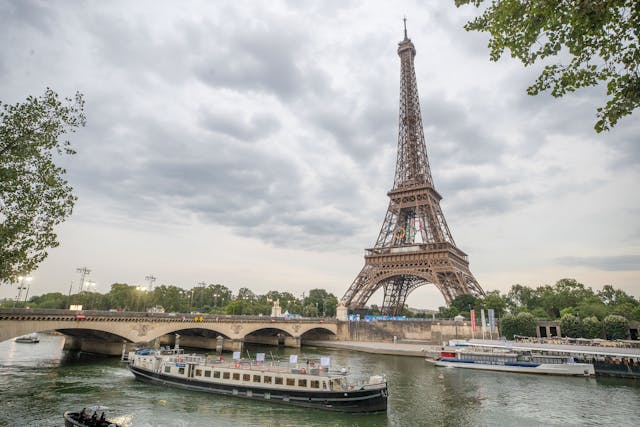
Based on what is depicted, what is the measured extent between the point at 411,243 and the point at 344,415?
62016 mm

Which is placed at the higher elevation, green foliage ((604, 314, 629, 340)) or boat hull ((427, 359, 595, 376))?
green foliage ((604, 314, 629, 340))

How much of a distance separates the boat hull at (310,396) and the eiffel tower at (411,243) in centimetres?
4932

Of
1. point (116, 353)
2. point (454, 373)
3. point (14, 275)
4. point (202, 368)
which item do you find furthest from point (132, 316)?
point (454, 373)

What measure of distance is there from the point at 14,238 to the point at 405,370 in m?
39.5

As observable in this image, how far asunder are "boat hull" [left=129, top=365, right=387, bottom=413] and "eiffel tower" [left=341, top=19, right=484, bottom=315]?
49316 mm

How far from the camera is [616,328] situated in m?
58.8

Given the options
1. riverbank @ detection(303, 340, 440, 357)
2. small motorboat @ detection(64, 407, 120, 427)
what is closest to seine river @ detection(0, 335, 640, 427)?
small motorboat @ detection(64, 407, 120, 427)

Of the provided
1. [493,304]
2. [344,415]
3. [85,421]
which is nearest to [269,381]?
[344,415]

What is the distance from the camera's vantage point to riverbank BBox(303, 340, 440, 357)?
5741 cm

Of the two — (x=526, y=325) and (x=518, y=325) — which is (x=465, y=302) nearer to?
(x=518, y=325)

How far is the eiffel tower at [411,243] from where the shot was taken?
7369cm

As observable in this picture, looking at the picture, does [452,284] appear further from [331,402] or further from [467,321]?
[331,402]

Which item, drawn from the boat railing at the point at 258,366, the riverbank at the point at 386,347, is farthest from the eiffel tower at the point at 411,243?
the boat railing at the point at 258,366

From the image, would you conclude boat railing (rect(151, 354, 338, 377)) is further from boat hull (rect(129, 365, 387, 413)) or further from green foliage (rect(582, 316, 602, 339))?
green foliage (rect(582, 316, 602, 339))
